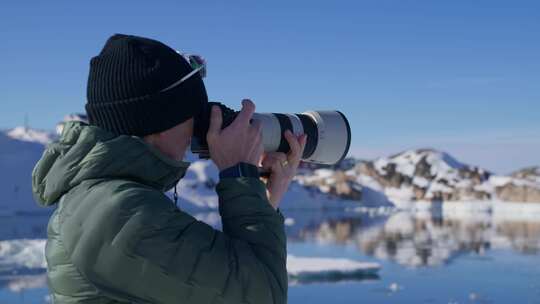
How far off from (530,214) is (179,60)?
3528 cm

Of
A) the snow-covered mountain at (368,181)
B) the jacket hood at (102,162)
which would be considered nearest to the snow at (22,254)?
the jacket hood at (102,162)

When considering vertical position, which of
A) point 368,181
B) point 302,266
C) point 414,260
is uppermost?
point 368,181

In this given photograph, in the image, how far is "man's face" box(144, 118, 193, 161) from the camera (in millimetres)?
835

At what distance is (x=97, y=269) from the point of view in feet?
2.35

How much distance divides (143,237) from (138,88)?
205mm

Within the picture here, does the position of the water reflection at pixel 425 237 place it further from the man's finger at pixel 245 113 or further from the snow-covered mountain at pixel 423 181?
the man's finger at pixel 245 113

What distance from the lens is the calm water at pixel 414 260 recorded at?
9922mm

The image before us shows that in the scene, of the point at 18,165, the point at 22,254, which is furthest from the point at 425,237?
the point at 18,165

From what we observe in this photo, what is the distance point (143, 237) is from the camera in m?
0.70

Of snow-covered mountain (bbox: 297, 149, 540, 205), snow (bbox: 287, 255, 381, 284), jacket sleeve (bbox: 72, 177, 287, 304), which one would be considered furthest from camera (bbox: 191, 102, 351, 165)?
snow-covered mountain (bbox: 297, 149, 540, 205)

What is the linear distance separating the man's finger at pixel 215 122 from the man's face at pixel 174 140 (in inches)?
1.1

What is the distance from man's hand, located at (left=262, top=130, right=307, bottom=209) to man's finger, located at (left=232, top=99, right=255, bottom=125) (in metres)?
0.12

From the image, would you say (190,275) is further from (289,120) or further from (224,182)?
(289,120)

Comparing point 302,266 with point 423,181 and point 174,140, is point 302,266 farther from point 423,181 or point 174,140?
point 423,181
